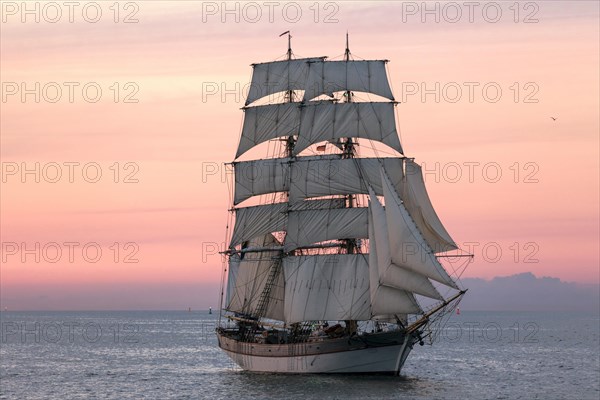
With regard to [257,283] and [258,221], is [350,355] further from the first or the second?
[258,221]

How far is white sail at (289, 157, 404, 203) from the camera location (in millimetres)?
90125

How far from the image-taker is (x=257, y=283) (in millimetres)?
100562

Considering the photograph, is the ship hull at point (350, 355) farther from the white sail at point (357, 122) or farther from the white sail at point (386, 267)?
the white sail at point (357, 122)

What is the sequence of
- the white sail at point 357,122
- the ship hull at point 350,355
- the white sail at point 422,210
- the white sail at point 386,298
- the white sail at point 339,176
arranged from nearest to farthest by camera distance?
the white sail at point 386,298 < the white sail at point 422,210 < the ship hull at point 350,355 < the white sail at point 339,176 < the white sail at point 357,122

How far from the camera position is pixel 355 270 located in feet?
294

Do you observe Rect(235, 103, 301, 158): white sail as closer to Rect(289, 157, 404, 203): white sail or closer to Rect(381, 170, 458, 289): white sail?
Rect(289, 157, 404, 203): white sail

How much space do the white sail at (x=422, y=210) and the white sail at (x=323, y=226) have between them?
169 inches

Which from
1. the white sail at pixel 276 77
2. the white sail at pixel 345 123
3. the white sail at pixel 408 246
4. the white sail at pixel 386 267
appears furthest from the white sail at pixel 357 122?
the white sail at pixel 408 246

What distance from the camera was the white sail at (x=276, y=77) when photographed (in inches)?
3888

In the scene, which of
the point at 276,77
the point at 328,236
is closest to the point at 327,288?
the point at 328,236

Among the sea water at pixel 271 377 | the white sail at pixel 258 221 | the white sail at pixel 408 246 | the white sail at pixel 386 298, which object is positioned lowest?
the sea water at pixel 271 377

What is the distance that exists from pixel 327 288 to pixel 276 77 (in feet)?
69.4

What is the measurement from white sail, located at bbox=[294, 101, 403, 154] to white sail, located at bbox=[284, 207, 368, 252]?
5.92 metres

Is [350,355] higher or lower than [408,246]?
lower
